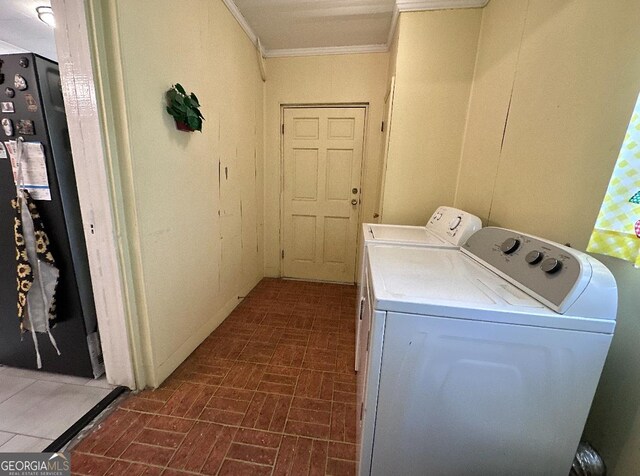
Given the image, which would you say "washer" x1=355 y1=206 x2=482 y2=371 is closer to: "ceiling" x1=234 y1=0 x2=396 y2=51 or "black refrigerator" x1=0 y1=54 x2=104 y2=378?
"black refrigerator" x1=0 y1=54 x2=104 y2=378

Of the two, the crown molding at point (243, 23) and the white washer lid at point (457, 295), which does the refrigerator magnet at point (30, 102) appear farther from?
the white washer lid at point (457, 295)

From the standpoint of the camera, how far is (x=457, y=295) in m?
0.77

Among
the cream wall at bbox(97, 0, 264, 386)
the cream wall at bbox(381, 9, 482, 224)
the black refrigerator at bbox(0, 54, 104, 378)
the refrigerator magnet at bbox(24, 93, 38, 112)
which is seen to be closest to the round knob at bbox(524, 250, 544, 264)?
the cream wall at bbox(381, 9, 482, 224)

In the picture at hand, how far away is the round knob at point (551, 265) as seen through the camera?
0.75 m

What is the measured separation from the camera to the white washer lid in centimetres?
67

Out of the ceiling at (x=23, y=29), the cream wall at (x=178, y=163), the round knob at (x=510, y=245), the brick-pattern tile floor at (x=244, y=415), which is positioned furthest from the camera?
the ceiling at (x=23, y=29)

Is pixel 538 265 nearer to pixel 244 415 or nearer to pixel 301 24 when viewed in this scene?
pixel 244 415

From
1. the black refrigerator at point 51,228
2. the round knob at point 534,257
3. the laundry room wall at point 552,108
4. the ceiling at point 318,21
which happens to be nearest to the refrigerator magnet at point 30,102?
the black refrigerator at point 51,228

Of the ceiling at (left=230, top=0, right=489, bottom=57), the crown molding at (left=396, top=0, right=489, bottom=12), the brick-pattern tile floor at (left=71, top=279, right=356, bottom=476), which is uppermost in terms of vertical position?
the ceiling at (left=230, top=0, right=489, bottom=57)

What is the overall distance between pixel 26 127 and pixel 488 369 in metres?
2.14

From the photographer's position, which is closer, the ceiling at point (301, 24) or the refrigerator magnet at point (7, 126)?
the refrigerator magnet at point (7, 126)

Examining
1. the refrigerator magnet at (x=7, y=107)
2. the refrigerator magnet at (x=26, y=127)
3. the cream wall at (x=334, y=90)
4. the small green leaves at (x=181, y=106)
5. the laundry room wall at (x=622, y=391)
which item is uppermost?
the cream wall at (x=334, y=90)

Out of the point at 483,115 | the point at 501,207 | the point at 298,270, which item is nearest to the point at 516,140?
the point at 501,207

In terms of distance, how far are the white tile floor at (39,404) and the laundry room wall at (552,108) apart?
7.91 ft
